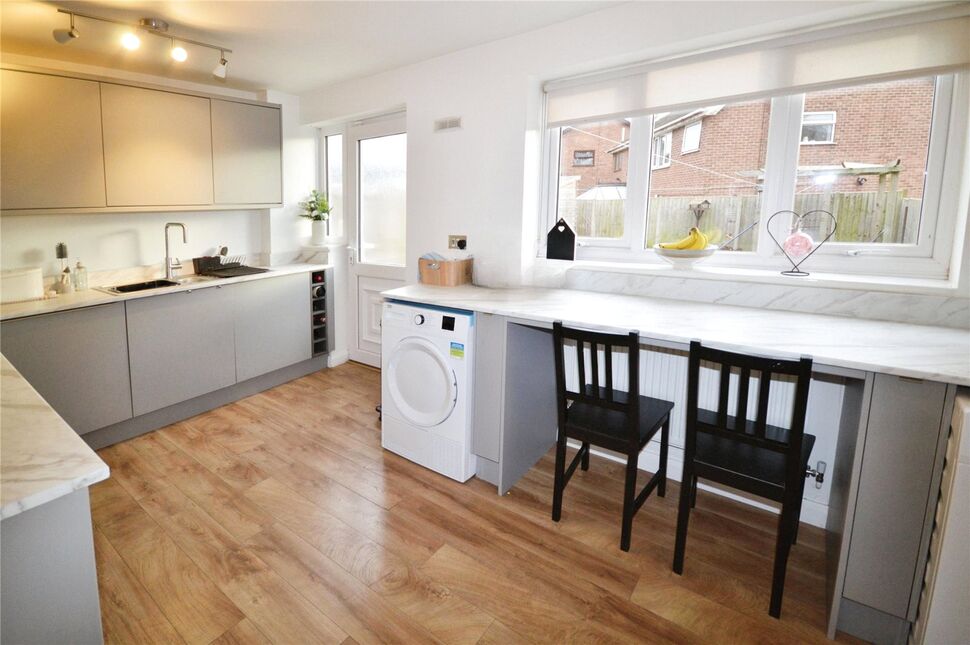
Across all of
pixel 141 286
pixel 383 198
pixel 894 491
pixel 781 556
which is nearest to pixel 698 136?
pixel 894 491

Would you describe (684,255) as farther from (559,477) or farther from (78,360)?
(78,360)

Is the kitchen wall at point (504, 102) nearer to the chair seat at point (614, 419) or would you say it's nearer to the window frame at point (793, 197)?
the window frame at point (793, 197)

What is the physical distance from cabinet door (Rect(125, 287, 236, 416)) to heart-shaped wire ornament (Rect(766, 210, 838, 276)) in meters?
3.44

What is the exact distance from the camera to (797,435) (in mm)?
1694

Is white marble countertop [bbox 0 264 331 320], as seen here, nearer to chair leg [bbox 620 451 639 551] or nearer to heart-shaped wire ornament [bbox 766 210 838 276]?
chair leg [bbox 620 451 639 551]

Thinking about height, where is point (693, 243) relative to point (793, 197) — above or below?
below

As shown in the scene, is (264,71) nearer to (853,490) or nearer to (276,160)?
(276,160)

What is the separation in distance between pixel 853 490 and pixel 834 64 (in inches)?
70.3

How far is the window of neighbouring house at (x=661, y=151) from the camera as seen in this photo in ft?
9.13

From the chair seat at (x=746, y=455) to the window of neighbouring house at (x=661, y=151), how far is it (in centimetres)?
146

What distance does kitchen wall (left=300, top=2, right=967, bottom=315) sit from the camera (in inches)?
92.0

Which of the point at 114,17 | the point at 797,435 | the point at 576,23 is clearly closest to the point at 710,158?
the point at 576,23

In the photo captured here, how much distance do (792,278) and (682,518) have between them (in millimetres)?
1239

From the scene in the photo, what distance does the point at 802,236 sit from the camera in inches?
94.7
